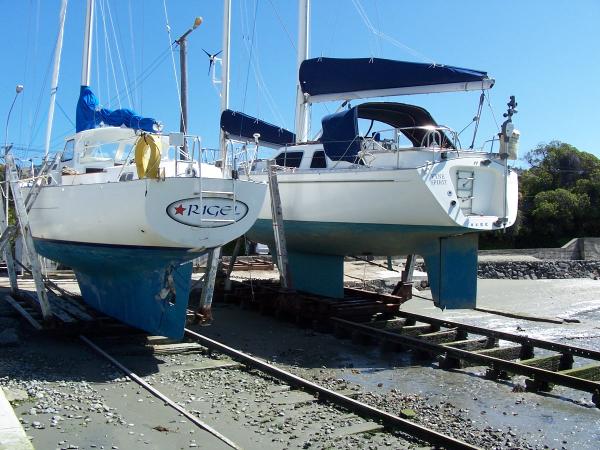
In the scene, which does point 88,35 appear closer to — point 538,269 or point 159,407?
point 159,407

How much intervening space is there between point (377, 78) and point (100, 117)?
5.53 meters

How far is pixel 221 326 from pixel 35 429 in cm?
602

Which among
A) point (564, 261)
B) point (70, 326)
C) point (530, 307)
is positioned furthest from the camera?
point (564, 261)

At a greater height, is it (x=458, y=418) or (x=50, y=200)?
(x=50, y=200)

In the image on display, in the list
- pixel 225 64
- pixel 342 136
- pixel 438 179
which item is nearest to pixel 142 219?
pixel 438 179

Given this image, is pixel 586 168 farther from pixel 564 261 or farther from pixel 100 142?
pixel 100 142

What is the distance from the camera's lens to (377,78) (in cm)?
1284

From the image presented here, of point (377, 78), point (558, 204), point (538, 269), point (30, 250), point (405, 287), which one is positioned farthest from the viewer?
point (558, 204)

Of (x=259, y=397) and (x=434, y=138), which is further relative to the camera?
(x=434, y=138)

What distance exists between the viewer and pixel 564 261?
93.5ft

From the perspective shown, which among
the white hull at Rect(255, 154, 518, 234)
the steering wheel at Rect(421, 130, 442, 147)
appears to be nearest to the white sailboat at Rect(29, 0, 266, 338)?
the white hull at Rect(255, 154, 518, 234)

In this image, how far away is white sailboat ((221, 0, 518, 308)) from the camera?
10.8 metres

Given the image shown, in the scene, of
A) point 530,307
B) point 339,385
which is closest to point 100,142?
point 339,385

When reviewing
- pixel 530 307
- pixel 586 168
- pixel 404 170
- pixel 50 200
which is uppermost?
pixel 586 168
